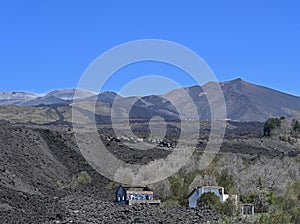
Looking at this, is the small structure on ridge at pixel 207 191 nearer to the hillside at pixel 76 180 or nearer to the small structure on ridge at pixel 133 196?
the hillside at pixel 76 180

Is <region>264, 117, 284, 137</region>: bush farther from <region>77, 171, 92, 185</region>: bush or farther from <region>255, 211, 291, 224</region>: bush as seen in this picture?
<region>255, 211, 291, 224</region>: bush

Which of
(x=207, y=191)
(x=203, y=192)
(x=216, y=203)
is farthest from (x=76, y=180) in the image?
(x=216, y=203)

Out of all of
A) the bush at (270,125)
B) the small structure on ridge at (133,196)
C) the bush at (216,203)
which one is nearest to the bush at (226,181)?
the bush at (216,203)

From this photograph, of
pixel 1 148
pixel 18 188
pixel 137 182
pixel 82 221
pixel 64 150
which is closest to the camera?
pixel 82 221

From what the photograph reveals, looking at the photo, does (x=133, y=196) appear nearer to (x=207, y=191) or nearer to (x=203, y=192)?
(x=203, y=192)

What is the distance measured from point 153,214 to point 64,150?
42.4 meters

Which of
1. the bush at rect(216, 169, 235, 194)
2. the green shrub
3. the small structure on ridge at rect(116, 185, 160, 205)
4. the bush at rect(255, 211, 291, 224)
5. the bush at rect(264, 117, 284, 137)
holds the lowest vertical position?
the bush at rect(255, 211, 291, 224)

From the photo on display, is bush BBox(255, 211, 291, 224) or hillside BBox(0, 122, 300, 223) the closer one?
bush BBox(255, 211, 291, 224)

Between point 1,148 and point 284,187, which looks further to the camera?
point 1,148

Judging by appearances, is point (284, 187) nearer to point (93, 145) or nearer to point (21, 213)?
point (21, 213)

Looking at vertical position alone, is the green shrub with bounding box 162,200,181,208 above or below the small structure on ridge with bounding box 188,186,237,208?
below

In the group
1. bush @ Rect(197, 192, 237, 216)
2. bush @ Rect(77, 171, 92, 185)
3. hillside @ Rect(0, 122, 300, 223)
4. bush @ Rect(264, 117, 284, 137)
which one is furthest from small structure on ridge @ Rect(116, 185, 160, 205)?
bush @ Rect(264, 117, 284, 137)

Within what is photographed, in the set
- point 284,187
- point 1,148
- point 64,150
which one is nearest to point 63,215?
point 284,187

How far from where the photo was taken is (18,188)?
61.7 meters
